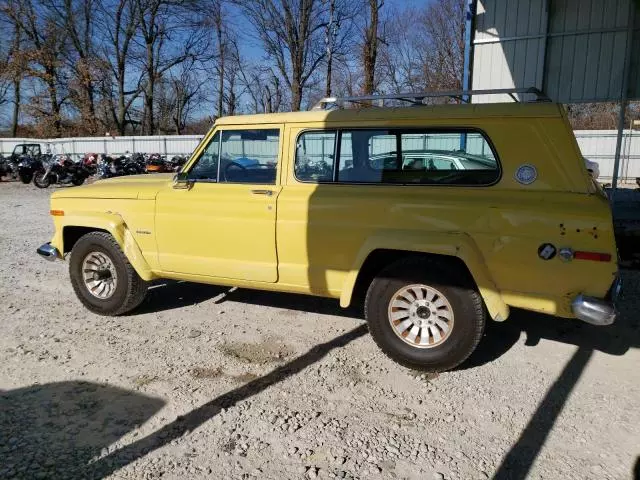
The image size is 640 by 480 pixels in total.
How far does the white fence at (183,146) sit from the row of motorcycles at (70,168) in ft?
8.92

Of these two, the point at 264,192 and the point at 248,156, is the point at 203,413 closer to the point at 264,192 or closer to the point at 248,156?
the point at 264,192

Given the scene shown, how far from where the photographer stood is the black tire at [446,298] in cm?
369

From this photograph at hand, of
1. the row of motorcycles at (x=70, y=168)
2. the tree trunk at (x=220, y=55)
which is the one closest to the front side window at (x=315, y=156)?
the row of motorcycles at (x=70, y=168)

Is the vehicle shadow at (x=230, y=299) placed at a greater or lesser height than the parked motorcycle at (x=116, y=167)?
lesser

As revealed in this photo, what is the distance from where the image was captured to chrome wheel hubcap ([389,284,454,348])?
12.4 ft

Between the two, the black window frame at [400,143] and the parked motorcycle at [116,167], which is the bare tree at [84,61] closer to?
the parked motorcycle at [116,167]

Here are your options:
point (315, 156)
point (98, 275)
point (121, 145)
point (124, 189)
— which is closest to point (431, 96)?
point (315, 156)

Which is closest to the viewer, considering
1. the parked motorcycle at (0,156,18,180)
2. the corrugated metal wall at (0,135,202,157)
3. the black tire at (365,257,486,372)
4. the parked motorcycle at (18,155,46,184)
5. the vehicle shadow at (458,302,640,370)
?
the black tire at (365,257,486,372)

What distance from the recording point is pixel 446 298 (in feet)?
12.3

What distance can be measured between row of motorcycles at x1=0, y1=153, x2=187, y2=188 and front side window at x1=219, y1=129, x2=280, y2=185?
13352 mm

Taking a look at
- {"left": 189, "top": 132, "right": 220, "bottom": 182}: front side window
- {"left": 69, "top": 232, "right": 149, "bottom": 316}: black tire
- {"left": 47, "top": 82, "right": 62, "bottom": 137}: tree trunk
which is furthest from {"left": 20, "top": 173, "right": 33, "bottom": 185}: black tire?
{"left": 189, "top": 132, "right": 220, "bottom": 182}: front side window

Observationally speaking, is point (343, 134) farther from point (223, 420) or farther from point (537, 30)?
point (537, 30)

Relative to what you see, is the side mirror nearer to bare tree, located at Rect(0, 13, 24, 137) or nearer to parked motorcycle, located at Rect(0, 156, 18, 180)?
parked motorcycle, located at Rect(0, 156, 18, 180)

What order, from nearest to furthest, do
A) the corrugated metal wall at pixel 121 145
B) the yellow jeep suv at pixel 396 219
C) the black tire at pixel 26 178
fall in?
the yellow jeep suv at pixel 396 219, the black tire at pixel 26 178, the corrugated metal wall at pixel 121 145
